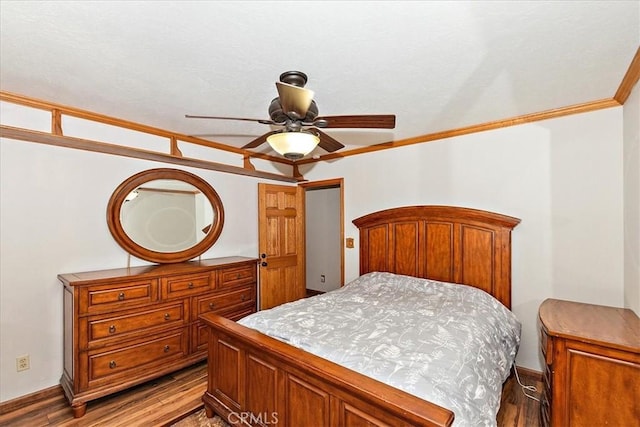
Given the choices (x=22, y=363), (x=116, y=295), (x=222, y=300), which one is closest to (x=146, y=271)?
(x=116, y=295)

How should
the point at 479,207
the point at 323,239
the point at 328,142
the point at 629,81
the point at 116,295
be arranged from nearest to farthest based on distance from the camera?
the point at 629,81 < the point at 328,142 < the point at 116,295 < the point at 479,207 < the point at 323,239

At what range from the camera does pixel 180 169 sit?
3.41m

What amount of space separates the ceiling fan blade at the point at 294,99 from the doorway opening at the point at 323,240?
3890 millimetres

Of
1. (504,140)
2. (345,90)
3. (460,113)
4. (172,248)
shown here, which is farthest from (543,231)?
(172,248)

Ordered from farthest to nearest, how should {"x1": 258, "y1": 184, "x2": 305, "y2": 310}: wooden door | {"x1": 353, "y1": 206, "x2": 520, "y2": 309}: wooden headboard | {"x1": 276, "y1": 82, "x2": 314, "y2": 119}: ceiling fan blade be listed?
1. {"x1": 258, "y1": 184, "x2": 305, "y2": 310}: wooden door
2. {"x1": 353, "y1": 206, "x2": 520, "y2": 309}: wooden headboard
3. {"x1": 276, "y1": 82, "x2": 314, "y2": 119}: ceiling fan blade

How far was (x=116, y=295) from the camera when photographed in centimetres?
246

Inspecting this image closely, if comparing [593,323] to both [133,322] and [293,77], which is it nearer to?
[293,77]

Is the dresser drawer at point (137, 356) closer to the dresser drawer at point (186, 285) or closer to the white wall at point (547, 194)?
the dresser drawer at point (186, 285)

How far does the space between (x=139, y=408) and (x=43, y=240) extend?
5.27ft

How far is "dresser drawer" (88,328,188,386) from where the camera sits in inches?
93.3

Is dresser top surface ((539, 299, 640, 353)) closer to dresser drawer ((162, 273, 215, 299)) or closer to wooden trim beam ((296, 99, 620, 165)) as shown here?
wooden trim beam ((296, 99, 620, 165))

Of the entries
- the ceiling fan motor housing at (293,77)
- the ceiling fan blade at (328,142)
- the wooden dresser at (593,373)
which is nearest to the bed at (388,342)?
the wooden dresser at (593,373)

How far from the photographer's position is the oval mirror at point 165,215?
2941mm

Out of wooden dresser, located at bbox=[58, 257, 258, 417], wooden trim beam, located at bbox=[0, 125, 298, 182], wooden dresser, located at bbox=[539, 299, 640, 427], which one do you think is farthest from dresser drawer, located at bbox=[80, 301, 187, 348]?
wooden dresser, located at bbox=[539, 299, 640, 427]
